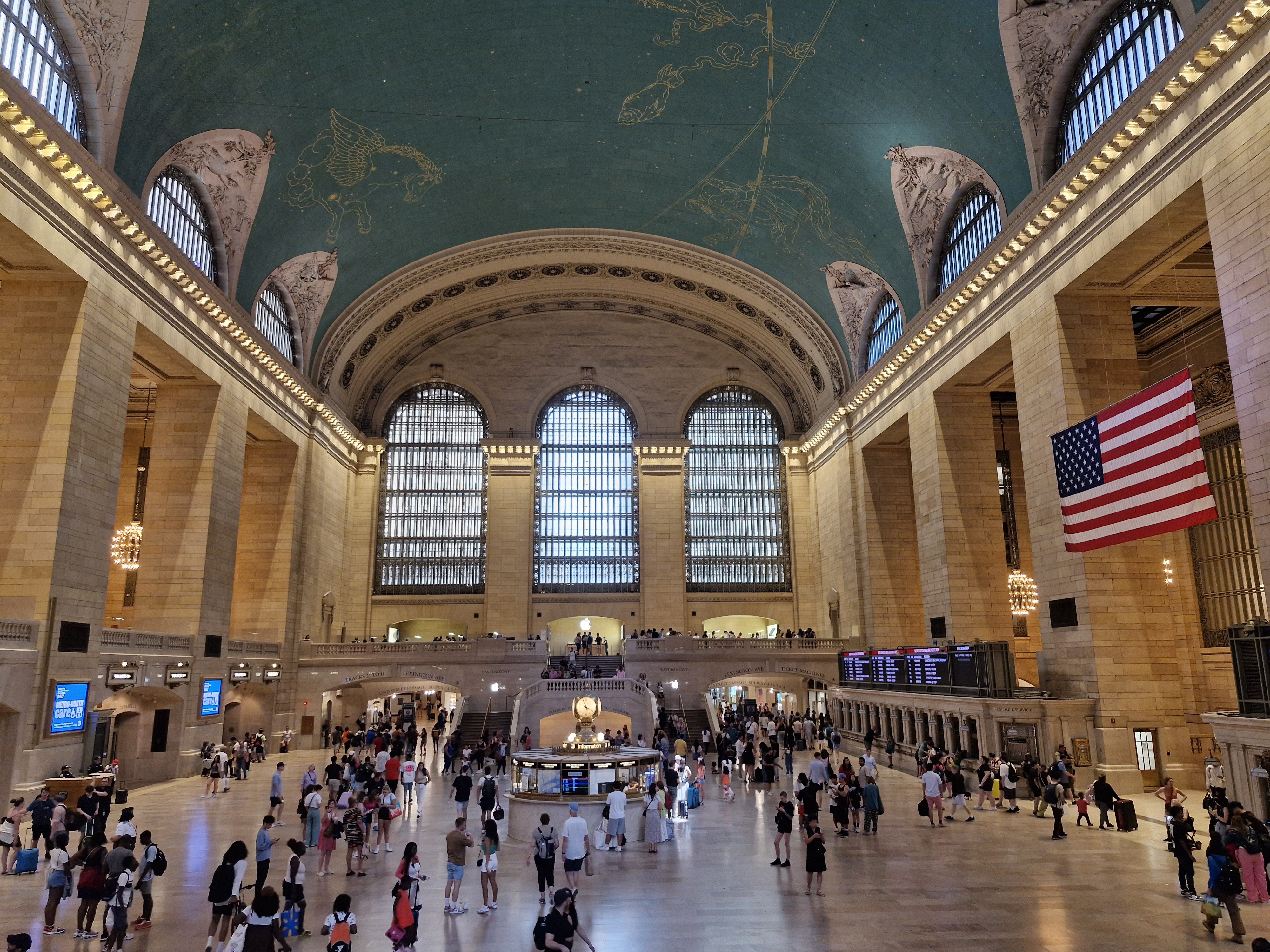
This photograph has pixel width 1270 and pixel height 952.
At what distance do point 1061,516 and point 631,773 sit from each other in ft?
33.6

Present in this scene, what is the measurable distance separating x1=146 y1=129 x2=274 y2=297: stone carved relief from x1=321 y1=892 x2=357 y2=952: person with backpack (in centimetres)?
1791

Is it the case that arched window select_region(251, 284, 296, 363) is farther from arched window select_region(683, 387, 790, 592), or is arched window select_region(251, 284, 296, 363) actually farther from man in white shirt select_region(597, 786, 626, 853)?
man in white shirt select_region(597, 786, 626, 853)

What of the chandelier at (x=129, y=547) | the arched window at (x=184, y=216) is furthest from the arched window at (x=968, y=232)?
the chandelier at (x=129, y=547)

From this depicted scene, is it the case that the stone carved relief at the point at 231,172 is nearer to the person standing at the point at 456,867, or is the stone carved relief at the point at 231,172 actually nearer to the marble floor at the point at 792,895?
the marble floor at the point at 792,895

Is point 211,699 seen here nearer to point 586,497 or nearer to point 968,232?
point 586,497

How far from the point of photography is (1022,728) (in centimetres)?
1684

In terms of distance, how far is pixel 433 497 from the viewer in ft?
124

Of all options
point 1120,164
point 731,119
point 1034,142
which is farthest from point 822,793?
point 731,119

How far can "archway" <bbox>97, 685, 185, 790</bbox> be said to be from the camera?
67.4 feet

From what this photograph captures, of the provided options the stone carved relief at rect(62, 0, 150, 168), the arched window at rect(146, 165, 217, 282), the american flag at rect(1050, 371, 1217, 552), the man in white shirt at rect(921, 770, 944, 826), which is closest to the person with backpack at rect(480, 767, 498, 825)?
the man in white shirt at rect(921, 770, 944, 826)

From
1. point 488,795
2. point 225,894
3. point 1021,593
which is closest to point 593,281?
point 1021,593

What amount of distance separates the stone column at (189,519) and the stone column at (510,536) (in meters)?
13.3

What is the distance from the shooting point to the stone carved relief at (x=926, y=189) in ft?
69.0

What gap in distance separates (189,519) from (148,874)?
52.5 feet
